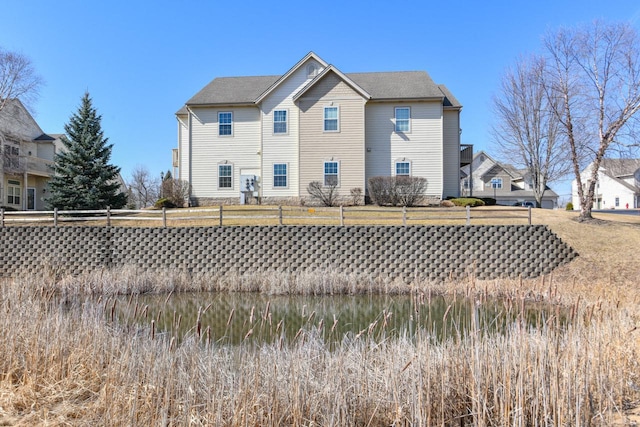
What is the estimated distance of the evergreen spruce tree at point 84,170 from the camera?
80.1 feet

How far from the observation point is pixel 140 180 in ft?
217

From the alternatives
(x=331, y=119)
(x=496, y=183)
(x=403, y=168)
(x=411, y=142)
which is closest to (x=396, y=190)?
(x=403, y=168)

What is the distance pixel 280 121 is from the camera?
25281 mm

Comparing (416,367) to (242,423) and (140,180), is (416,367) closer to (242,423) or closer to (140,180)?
(242,423)

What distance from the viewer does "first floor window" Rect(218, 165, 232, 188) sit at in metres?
26.3

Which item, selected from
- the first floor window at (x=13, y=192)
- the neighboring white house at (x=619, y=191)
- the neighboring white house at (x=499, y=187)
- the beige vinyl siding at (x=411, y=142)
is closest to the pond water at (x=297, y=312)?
the beige vinyl siding at (x=411, y=142)

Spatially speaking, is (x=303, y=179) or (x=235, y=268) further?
(x=303, y=179)

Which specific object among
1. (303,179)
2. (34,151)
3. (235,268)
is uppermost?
Result: (34,151)

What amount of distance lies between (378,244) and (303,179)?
1076cm

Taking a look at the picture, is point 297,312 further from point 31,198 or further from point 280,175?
point 31,198

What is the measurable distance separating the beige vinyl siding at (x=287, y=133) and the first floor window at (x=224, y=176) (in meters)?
2.70

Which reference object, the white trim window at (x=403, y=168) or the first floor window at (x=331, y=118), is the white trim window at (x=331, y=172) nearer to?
the first floor window at (x=331, y=118)

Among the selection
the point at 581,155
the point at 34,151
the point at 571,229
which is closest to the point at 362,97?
the point at 581,155

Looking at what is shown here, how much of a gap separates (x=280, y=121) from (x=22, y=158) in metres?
21.0
